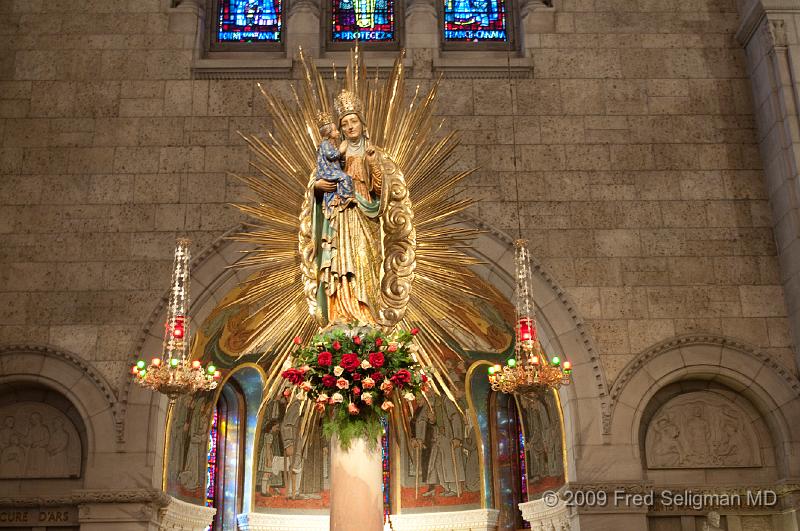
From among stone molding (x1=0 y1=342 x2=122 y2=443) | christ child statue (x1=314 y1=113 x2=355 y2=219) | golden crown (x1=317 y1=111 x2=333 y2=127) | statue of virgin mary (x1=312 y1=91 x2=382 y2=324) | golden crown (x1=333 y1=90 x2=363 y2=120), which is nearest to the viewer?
statue of virgin mary (x1=312 y1=91 x2=382 y2=324)

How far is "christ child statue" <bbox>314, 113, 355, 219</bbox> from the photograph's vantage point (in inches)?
308

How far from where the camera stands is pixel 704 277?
1177cm

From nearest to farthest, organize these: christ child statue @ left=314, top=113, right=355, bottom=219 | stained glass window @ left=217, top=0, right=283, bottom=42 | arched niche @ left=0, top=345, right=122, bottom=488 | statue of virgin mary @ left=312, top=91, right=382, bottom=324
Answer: statue of virgin mary @ left=312, top=91, right=382, bottom=324 → christ child statue @ left=314, top=113, right=355, bottom=219 → arched niche @ left=0, top=345, right=122, bottom=488 → stained glass window @ left=217, top=0, right=283, bottom=42

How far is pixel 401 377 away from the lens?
7.02m

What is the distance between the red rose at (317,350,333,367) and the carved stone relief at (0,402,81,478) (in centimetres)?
530

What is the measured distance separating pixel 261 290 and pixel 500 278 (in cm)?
402

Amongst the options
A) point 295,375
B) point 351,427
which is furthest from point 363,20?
point 351,427

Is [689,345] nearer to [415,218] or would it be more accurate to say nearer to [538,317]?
[538,317]

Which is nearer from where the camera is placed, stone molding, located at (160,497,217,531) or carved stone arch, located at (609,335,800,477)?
carved stone arch, located at (609,335,800,477)

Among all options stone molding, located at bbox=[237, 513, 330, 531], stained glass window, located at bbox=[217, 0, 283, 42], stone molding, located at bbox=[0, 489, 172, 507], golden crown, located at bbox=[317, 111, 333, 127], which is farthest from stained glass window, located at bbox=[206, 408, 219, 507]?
golden crown, located at bbox=[317, 111, 333, 127]

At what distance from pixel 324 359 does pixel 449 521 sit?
841cm

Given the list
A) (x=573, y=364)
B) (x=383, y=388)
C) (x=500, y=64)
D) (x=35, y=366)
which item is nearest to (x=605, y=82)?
(x=500, y=64)

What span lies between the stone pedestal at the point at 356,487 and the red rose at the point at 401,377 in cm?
50

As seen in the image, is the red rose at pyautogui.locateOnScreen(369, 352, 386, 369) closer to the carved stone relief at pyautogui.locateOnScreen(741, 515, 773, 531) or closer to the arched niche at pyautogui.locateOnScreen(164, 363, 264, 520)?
the arched niche at pyautogui.locateOnScreen(164, 363, 264, 520)
